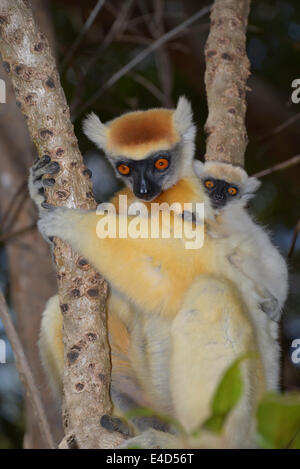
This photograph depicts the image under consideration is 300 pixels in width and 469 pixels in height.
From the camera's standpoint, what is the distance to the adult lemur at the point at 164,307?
9.37 feet

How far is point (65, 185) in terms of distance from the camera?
2928 millimetres

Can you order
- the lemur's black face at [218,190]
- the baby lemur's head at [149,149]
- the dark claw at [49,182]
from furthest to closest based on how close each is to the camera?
1. the lemur's black face at [218,190]
2. the baby lemur's head at [149,149]
3. the dark claw at [49,182]

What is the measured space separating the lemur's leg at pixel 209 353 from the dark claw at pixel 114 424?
0.31 metres

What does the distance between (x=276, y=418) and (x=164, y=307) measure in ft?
5.27

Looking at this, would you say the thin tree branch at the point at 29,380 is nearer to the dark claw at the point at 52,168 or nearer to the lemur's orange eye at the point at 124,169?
the dark claw at the point at 52,168

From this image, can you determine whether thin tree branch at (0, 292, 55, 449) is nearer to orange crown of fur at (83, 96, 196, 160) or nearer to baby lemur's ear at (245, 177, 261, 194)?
orange crown of fur at (83, 96, 196, 160)

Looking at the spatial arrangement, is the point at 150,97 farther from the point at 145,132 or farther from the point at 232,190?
the point at 145,132

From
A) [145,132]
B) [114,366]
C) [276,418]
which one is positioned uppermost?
[145,132]

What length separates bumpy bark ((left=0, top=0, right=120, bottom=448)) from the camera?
2736mm

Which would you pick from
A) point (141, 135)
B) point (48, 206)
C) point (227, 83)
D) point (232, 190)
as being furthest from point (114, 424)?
point (227, 83)

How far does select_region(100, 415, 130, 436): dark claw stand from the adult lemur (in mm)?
126

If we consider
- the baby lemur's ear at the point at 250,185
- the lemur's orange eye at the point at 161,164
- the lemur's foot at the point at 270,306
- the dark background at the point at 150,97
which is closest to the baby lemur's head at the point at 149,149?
the lemur's orange eye at the point at 161,164

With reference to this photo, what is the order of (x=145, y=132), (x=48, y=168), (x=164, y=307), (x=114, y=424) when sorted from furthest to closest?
(x=145, y=132), (x=164, y=307), (x=48, y=168), (x=114, y=424)

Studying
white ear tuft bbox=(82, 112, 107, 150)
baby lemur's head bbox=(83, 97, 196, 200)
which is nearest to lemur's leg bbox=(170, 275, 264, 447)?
baby lemur's head bbox=(83, 97, 196, 200)
